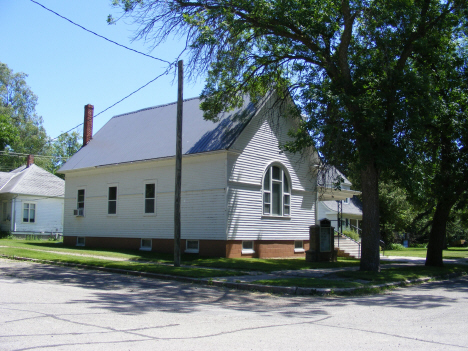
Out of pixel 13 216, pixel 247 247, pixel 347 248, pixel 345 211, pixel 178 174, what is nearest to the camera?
pixel 178 174

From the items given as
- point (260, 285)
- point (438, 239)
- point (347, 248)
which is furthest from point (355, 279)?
point (347, 248)

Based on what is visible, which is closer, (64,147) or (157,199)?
(157,199)

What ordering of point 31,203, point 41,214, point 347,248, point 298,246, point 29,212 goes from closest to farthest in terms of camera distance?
point 298,246
point 347,248
point 29,212
point 31,203
point 41,214

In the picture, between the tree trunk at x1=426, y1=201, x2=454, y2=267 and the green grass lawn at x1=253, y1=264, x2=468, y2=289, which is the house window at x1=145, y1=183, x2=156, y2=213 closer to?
the green grass lawn at x1=253, y1=264, x2=468, y2=289

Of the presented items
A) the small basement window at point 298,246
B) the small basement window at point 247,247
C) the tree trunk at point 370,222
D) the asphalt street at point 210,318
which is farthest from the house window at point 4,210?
the tree trunk at point 370,222

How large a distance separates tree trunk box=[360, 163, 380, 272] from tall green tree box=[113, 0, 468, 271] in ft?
0.12

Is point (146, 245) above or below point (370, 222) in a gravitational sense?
below

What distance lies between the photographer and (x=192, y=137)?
79.4 feet

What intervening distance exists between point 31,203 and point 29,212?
797 millimetres

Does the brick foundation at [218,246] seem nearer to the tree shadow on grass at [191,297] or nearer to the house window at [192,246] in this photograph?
the house window at [192,246]

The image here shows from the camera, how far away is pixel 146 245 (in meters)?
25.3

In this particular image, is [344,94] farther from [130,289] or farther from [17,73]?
[17,73]

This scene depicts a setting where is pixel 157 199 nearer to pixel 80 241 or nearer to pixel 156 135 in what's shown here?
pixel 156 135

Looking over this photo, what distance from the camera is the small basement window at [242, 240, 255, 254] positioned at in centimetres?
2288
